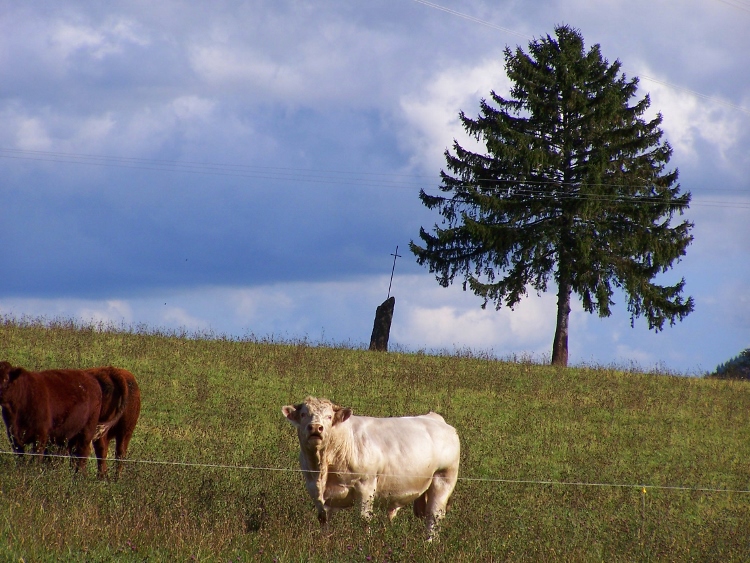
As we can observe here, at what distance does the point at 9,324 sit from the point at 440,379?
11.5m

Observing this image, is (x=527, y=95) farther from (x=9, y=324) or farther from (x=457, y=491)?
(x=457, y=491)

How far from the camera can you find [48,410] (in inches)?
442

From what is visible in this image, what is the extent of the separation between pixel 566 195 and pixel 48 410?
25.4 meters

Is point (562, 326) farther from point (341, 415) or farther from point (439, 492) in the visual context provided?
point (341, 415)

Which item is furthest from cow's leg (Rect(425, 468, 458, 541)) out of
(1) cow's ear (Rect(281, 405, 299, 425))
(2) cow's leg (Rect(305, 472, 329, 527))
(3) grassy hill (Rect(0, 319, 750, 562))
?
(1) cow's ear (Rect(281, 405, 299, 425))

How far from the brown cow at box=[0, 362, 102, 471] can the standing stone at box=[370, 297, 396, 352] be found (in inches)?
767

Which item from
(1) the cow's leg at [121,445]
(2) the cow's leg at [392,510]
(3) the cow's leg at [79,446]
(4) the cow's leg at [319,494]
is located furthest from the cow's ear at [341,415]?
(1) the cow's leg at [121,445]

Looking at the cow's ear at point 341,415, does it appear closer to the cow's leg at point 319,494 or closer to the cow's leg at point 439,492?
the cow's leg at point 319,494

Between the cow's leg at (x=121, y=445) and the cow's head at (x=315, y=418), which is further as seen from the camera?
the cow's leg at (x=121, y=445)

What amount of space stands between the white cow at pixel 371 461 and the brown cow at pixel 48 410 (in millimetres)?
3314

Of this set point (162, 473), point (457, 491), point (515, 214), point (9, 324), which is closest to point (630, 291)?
point (515, 214)

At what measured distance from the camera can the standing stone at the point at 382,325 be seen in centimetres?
3111

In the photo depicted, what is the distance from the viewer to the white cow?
30.7 ft

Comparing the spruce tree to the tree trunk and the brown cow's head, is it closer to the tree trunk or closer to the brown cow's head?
the tree trunk
